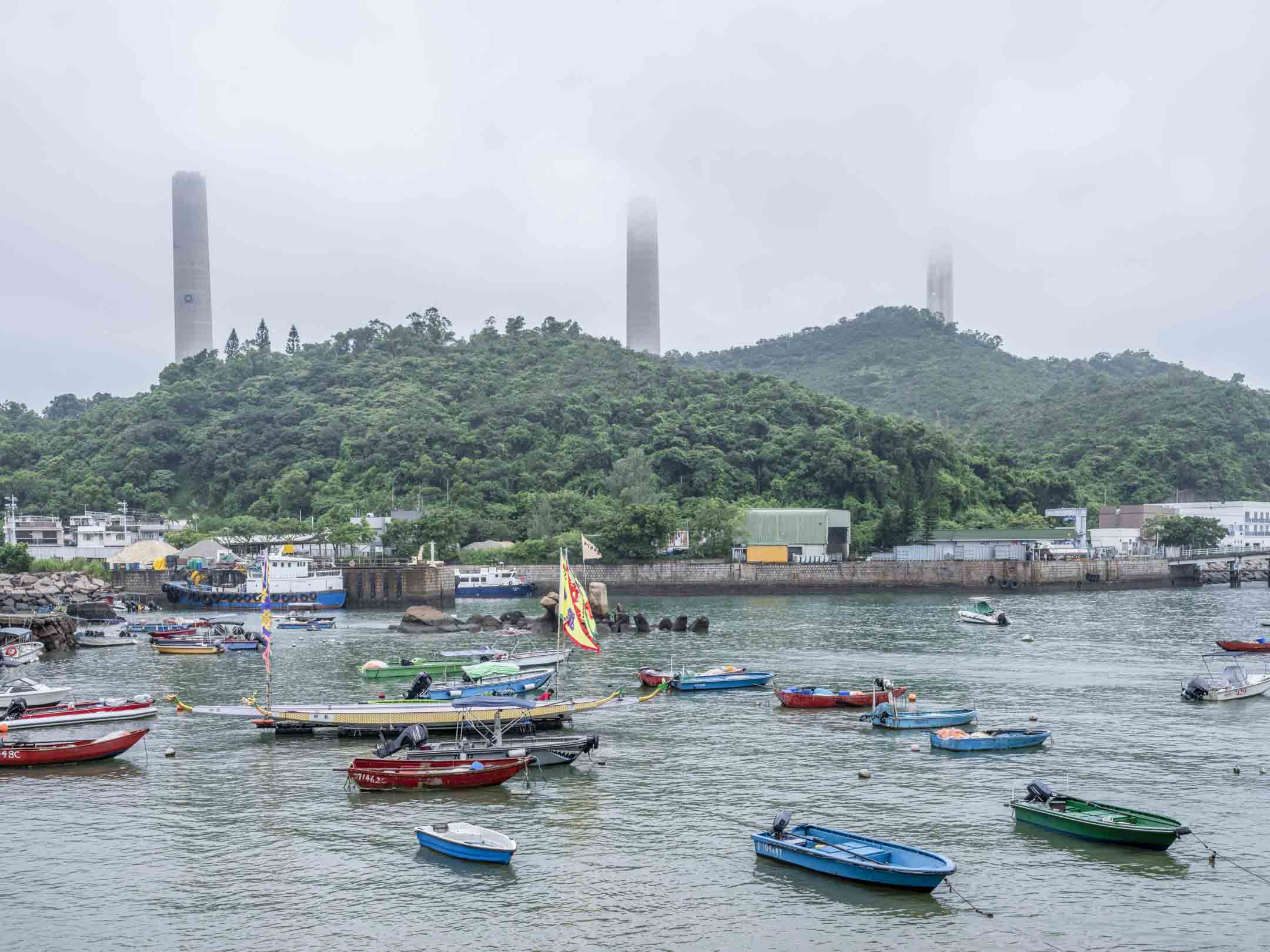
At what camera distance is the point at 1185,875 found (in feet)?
92.8

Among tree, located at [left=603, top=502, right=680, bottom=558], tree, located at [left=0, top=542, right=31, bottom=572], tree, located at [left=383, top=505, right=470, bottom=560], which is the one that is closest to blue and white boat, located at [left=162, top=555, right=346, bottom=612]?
tree, located at [left=383, top=505, right=470, bottom=560]

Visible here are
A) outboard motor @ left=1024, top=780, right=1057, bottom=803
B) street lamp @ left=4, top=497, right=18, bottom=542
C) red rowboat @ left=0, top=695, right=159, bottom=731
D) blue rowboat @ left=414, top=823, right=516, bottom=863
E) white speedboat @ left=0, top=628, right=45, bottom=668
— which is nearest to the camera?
blue rowboat @ left=414, top=823, right=516, bottom=863

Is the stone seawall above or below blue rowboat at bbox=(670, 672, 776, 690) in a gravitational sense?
above

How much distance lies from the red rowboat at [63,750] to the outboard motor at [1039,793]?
29.6 metres

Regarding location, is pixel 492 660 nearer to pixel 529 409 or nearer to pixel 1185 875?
pixel 1185 875

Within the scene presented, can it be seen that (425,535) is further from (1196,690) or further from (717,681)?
(1196,690)

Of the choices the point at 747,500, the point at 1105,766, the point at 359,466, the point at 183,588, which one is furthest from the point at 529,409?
the point at 1105,766

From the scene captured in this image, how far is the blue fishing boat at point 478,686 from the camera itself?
4803cm

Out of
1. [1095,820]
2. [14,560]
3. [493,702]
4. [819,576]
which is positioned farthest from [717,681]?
Result: [14,560]

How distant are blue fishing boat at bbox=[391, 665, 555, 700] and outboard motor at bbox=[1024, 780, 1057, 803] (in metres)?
22.7

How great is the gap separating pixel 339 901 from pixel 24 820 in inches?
513

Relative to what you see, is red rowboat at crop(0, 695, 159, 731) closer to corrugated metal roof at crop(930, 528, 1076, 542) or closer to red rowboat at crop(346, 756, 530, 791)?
red rowboat at crop(346, 756, 530, 791)

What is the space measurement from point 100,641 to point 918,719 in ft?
195

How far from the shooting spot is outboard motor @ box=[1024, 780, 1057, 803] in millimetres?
32031
